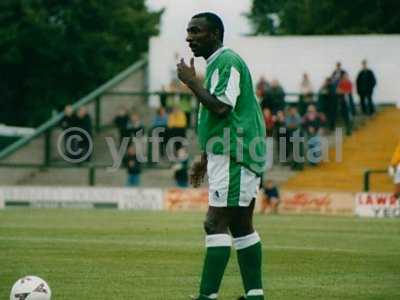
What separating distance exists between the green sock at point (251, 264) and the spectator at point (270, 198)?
78.4 feet

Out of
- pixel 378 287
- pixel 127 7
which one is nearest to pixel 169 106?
pixel 378 287

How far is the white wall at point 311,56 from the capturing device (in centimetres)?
4550

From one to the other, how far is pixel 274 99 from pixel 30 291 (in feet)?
96.9

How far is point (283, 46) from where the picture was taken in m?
46.9

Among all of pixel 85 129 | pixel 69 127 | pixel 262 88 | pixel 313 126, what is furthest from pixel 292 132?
pixel 69 127

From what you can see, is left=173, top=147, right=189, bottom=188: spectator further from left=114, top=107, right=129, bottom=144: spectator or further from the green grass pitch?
the green grass pitch

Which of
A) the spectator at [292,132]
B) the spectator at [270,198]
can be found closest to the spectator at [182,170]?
the spectator at [292,132]

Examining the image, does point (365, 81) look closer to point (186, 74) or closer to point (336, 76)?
point (336, 76)

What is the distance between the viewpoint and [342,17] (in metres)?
67.5

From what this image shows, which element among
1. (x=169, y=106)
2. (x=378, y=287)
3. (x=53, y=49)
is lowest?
(x=378, y=287)

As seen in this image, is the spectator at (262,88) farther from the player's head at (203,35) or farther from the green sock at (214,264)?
the green sock at (214,264)

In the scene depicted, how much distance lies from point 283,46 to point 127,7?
1319 inches

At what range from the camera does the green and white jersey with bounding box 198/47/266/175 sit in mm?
11328

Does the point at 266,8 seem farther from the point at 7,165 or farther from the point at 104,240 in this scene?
the point at 104,240
